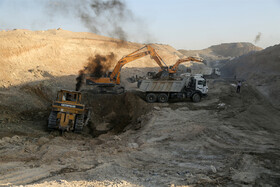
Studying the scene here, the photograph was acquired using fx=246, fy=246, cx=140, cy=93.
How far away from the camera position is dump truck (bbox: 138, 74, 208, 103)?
20422mm

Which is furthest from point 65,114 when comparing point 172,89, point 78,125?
point 172,89

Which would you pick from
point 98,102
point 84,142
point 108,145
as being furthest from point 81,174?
point 98,102

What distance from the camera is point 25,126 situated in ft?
46.0

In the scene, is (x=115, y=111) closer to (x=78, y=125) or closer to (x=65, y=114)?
(x=78, y=125)

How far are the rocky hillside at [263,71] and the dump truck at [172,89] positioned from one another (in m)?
8.57

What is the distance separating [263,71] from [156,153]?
1494 inches

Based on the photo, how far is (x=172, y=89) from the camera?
802 inches

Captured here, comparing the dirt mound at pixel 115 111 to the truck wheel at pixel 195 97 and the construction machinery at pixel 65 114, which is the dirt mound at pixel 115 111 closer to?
the construction machinery at pixel 65 114

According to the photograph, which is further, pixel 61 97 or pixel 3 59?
pixel 3 59

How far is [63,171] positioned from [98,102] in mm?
13234

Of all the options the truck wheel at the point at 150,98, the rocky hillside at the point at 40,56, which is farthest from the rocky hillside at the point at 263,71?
the rocky hillside at the point at 40,56

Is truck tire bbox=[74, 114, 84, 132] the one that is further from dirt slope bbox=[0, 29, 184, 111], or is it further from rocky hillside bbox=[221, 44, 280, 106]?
rocky hillside bbox=[221, 44, 280, 106]

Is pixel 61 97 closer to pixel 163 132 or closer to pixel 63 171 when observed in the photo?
pixel 163 132

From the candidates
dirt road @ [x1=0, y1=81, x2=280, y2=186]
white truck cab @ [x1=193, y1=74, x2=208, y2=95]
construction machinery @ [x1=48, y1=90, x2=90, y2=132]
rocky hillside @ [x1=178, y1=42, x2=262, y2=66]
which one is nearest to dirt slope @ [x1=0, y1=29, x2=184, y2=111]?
dirt road @ [x1=0, y1=81, x2=280, y2=186]
